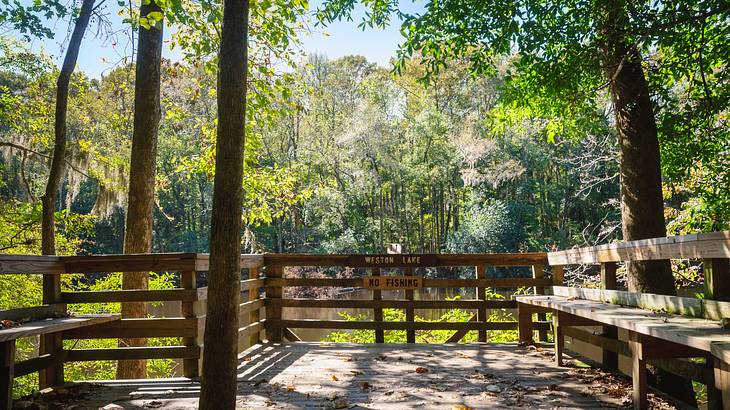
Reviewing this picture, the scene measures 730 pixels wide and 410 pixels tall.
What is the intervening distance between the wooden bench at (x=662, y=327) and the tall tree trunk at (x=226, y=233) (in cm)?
275

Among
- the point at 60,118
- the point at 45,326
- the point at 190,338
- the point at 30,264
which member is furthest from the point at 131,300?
the point at 60,118

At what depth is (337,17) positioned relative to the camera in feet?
25.6

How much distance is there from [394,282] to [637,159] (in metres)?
3.56

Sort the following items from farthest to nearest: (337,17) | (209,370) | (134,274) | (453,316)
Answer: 1. (453,316)
2. (337,17)
3. (134,274)
4. (209,370)

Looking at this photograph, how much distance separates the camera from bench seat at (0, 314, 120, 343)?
12.6 ft

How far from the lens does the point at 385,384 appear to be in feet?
17.6

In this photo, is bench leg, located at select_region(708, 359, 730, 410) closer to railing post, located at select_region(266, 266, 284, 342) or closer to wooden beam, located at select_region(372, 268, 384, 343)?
wooden beam, located at select_region(372, 268, 384, 343)

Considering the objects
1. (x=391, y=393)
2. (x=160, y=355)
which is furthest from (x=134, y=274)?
(x=391, y=393)

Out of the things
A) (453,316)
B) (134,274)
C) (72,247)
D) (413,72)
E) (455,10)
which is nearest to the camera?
(455,10)

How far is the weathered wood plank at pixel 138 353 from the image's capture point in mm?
5605

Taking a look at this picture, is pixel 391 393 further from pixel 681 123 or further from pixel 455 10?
pixel 681 123

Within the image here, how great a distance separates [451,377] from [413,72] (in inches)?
1360

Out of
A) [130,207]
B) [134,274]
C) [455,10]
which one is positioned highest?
[455,10]

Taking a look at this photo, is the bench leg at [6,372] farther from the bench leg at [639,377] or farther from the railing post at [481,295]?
the railing post at [481,295]
